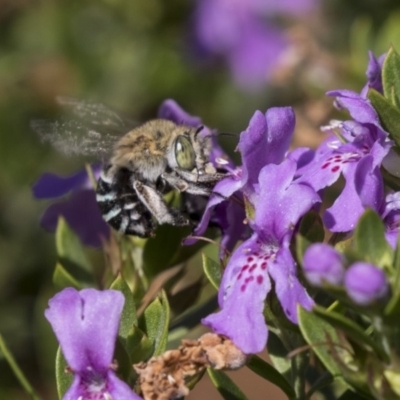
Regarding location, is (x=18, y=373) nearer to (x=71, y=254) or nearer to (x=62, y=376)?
(x=62, y=376)

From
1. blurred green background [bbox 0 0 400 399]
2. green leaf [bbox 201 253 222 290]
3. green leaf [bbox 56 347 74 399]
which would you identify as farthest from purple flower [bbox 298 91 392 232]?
blurred green background [bbox 0 0 400 399]

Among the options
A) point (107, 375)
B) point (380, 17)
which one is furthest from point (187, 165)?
point (380, 17)

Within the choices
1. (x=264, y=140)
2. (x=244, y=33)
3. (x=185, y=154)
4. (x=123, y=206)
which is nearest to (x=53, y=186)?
(x=123, y=206)

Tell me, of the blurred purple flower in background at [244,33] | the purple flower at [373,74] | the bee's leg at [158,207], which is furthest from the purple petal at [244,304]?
the blurred purple flower in background at [244,33]

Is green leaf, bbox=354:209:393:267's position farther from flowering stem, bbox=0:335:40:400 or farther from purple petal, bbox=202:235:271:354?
flowering stem, bbox=0:335:40:400

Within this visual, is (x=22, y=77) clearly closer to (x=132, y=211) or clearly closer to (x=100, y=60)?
(x=100, y=60)
